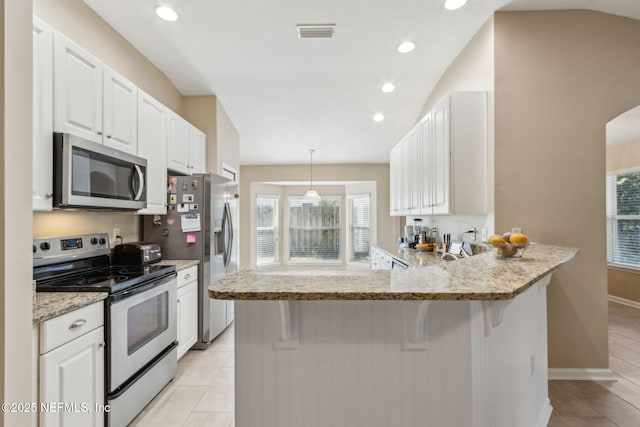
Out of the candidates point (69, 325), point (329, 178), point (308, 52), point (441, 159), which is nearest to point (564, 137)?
point (441, 159)

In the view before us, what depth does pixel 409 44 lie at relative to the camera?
2.90 m

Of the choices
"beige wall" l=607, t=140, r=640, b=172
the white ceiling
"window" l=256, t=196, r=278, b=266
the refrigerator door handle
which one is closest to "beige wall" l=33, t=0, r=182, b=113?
the white ceiling

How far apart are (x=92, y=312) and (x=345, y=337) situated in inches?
54.1

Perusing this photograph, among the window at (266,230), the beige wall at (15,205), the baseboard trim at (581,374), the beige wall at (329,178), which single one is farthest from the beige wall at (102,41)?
the baseboard trim at (581,374)

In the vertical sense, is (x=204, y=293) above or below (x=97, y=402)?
above

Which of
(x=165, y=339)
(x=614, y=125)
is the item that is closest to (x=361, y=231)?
(x=614, y=125)

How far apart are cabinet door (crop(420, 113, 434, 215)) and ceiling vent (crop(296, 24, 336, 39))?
1246 millimetres

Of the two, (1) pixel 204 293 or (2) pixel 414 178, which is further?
(2) pixel 414 178

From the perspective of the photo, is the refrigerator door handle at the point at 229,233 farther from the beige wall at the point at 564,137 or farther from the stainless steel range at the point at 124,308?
the beige wall at the point at 564,137

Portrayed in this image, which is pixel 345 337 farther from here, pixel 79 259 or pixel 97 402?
pixel 79 259

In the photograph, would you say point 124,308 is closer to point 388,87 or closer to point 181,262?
point 181,262

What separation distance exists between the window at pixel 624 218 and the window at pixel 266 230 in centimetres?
610

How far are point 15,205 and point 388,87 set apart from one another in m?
3.65

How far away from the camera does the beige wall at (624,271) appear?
4.26 meters
